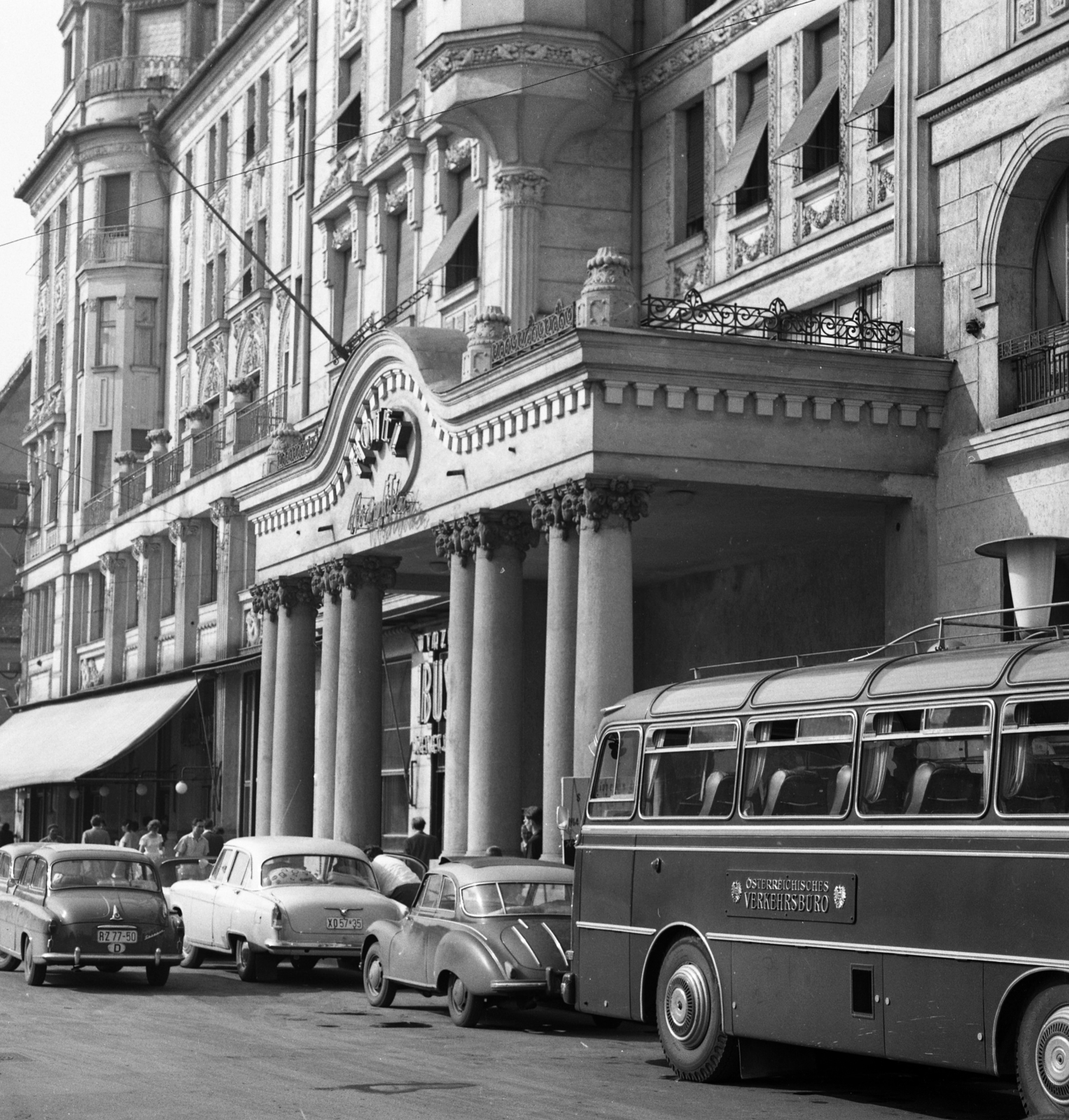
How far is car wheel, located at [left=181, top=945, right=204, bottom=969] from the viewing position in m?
24.4

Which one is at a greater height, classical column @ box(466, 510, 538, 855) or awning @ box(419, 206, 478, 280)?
awning @ box(419, 206, 478, 280)

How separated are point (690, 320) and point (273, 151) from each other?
2284 cm

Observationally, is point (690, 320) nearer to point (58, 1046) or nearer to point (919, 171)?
point (919, 171)

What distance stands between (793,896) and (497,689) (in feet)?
40.2

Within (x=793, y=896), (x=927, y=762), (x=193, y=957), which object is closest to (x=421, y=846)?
(x=193, y=957)

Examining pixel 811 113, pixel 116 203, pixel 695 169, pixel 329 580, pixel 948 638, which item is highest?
pixel 116 203

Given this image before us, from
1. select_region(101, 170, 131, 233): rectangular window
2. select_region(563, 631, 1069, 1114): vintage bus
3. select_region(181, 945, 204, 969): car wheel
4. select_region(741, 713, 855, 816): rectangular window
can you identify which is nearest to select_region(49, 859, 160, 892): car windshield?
select_region(181, 945, 204, 969): car wheel

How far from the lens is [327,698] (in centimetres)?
3183

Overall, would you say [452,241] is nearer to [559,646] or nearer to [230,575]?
[559,646]

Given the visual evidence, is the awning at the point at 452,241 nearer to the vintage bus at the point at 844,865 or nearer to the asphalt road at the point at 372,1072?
the asphalt road at the point at 372,1072

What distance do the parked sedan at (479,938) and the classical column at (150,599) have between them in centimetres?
3064

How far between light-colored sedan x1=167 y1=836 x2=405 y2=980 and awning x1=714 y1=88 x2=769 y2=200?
1085cm

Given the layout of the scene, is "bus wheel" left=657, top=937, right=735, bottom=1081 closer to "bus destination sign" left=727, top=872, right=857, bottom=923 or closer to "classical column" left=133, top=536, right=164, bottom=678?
"bus destination sign" left=727, top=872, right=857, bottom=923

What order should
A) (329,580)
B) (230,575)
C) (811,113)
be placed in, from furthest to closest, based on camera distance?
(230,575)
(329,580)
(811,113)
